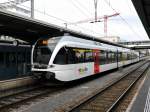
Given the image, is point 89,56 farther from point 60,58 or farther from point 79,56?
point 60,58

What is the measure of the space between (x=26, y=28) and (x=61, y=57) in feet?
9.49

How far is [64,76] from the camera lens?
14.3 m

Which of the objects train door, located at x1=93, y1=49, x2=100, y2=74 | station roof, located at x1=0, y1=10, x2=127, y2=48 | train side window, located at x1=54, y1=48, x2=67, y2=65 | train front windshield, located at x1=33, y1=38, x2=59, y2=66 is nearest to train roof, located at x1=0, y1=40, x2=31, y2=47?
station roof, located at x1=0, y1=10, x2=127, y2=48

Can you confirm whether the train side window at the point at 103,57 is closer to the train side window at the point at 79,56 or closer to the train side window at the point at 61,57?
the train side window at the point at 79,56

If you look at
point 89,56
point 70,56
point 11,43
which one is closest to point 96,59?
point 89,56

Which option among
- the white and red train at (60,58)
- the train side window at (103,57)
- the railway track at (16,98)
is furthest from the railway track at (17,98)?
the train side window at (103,57)

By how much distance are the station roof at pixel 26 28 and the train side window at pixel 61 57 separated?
1.30 metres

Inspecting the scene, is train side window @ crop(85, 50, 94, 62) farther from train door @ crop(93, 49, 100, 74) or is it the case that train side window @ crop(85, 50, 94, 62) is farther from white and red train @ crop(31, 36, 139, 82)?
train door @ crop(93, 49, 100, 74)

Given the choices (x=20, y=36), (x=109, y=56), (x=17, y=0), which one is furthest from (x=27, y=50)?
(x=109, y=56)

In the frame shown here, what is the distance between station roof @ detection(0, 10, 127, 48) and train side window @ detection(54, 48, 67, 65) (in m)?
1.30

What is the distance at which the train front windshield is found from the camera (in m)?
14.2

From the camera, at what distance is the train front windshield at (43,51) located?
14219 millimetres

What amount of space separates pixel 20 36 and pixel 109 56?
34.4 ft

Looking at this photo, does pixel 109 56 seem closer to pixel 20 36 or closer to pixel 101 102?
pixel 20 36
